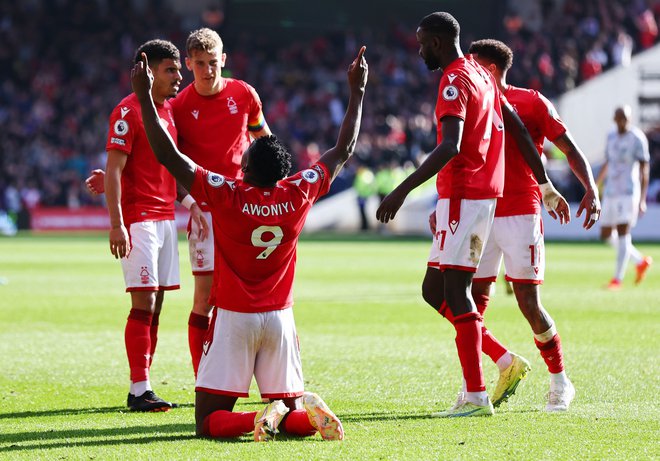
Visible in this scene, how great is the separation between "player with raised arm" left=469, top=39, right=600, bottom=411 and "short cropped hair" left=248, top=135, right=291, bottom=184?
6.04 ft

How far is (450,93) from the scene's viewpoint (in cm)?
642

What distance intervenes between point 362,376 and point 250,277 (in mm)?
2493

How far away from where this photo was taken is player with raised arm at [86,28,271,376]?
7.37 metres

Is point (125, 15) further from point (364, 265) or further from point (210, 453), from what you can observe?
point (210, 453)

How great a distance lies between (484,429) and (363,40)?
118 feet

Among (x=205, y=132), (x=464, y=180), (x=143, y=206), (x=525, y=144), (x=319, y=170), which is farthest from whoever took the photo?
(x=205, y=132)

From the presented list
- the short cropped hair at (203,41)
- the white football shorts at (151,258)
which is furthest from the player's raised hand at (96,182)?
the short cropped hair at (203,41)

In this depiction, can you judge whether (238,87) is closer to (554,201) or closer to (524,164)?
(524,164)

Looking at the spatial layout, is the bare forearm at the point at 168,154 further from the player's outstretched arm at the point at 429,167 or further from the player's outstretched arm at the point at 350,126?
the player's outstretched arm at the point at 429,167

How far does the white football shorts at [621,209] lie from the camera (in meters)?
15.7

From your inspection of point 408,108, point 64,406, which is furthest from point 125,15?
point 64,406

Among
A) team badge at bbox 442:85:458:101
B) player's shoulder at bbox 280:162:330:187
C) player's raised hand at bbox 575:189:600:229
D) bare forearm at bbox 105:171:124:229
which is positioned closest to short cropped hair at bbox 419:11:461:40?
team badge at bbox 442:85:458:101

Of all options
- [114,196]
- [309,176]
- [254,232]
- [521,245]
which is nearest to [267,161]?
[309,176]

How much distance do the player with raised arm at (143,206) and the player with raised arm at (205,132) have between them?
0.43 ft
